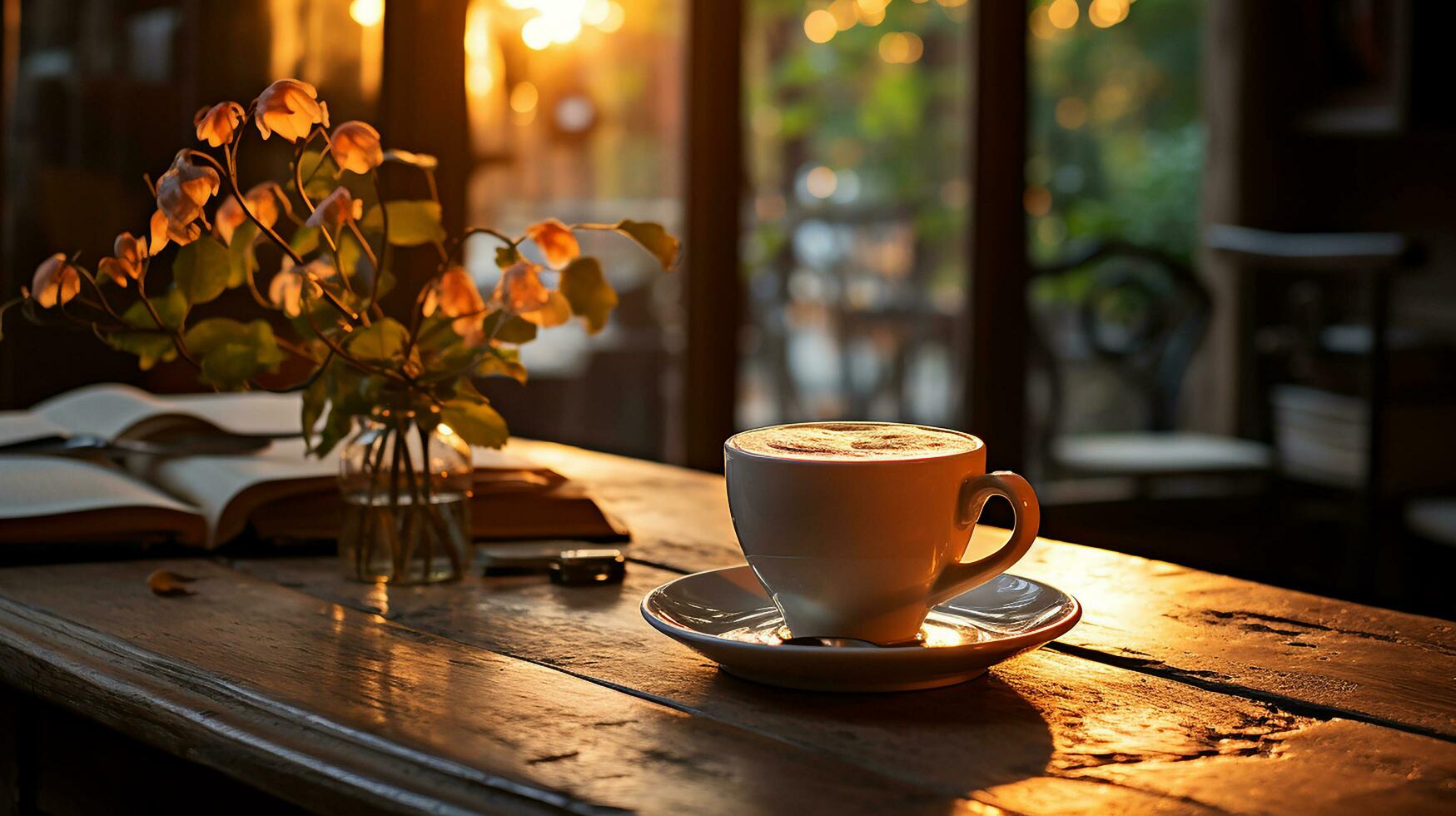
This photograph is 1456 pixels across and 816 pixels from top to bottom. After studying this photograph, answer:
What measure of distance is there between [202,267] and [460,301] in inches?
5.8

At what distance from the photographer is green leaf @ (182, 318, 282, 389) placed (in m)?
0.87

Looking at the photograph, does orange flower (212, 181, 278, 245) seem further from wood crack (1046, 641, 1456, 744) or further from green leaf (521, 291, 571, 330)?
wood crack (1046, 641, 1456, 744)

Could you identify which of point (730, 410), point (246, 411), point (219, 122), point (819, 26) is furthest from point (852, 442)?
point (819, 26)

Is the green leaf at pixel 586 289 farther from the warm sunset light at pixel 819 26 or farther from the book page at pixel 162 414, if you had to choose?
the warm sunset light at pixel 819 26

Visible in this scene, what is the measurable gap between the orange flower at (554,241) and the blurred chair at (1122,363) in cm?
202

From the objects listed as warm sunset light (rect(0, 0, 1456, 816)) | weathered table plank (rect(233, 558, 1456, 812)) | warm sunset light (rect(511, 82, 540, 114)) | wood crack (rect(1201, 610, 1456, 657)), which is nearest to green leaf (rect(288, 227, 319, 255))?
warm sunset light (rect(0, 0, 1456, 816))

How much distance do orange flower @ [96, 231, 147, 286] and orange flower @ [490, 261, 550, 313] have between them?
20cm

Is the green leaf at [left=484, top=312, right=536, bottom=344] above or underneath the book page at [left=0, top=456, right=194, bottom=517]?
above

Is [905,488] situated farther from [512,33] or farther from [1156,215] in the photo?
[1156,215]

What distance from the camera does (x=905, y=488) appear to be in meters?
0.63

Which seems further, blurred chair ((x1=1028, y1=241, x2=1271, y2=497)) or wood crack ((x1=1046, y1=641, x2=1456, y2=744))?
blurred chair ((x1=1028, y1=241, x2=1271, y2=497))

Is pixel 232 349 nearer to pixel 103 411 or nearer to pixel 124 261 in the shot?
pixel 124 261

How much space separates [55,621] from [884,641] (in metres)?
0.44

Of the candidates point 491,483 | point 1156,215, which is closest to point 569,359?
point 1156,215
